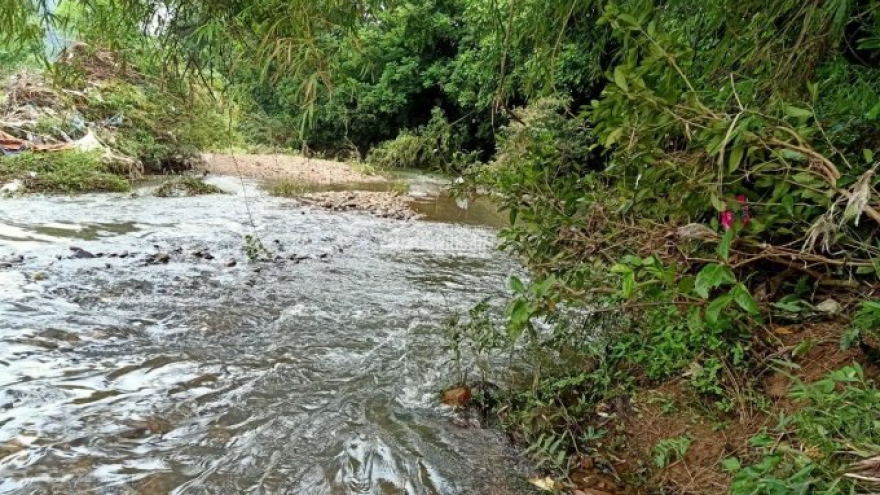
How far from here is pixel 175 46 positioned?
2826 mm

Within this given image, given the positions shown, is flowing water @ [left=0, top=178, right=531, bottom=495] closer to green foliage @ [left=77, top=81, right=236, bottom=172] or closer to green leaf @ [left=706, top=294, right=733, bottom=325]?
green leaf @ [left=706, top=294, right=733, bottom=325]

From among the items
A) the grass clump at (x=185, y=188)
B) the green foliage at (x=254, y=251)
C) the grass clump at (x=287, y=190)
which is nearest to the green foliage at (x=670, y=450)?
the green foliage at (x=254, y=251)

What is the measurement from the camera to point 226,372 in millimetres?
3100

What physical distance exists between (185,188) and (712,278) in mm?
10359

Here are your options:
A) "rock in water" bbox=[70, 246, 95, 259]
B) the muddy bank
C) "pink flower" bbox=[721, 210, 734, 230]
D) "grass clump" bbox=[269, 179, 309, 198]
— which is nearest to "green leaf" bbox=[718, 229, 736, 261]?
"pink flower" bbox=[721, 210, 734, 230]

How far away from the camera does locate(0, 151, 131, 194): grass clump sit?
28.9 ft

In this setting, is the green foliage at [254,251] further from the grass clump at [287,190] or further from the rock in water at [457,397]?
the grass clump at [287,190]

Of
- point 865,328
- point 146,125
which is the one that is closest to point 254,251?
point 865,328

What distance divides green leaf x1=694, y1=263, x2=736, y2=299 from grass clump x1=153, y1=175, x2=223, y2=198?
32.8ft

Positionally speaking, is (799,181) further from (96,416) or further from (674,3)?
(96,416)

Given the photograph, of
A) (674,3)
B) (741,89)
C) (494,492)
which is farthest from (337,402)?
(674,3)

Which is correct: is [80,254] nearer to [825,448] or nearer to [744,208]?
[744,208]

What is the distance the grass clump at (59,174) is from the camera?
28.9 ft

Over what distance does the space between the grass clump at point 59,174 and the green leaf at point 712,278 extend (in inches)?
394
